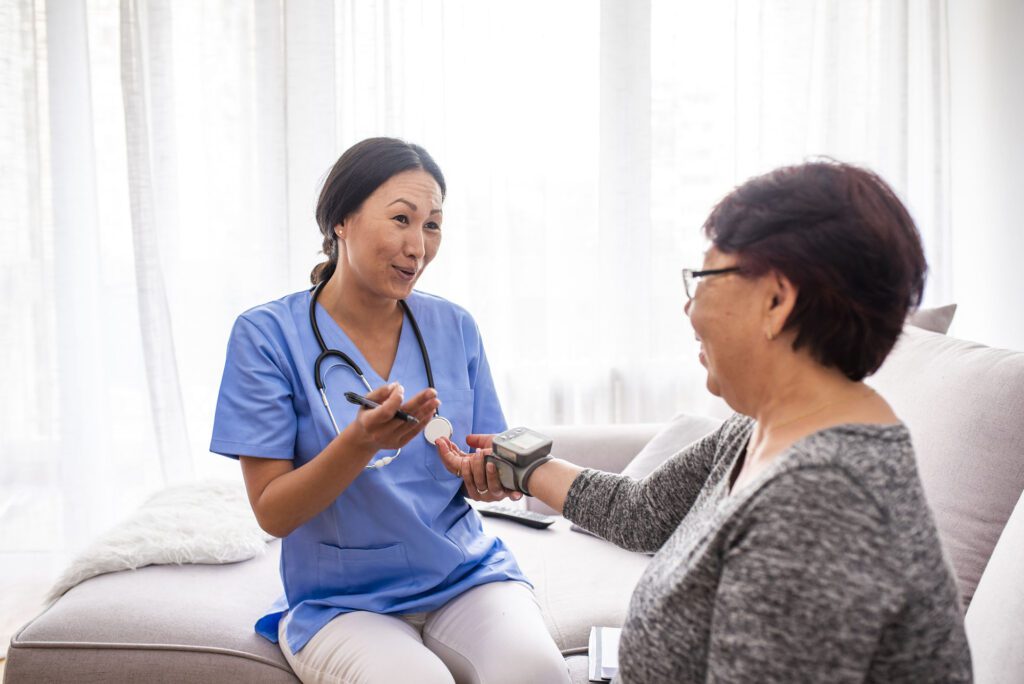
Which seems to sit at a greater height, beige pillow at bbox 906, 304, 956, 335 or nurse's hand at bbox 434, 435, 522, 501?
beige pillow at bbox 906, 304, 956, 335

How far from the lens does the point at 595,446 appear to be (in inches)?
95.2

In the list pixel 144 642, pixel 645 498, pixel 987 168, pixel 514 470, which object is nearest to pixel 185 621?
pixel 144 642

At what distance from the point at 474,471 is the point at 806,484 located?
78 centimetres

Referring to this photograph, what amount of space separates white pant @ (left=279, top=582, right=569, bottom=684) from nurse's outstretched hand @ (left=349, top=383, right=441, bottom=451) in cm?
33

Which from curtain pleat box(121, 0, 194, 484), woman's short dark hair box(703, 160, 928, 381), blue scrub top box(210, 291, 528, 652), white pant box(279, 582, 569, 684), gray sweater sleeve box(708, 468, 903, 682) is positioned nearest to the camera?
gray sweater sleeve box(708, 468, 903, 682)

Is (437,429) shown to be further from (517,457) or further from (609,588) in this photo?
(609,588)

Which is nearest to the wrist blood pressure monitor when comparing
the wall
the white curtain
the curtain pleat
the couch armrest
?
the couch armrest

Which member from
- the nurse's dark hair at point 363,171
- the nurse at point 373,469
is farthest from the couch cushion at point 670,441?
the nurse's dark hair at point 363,171

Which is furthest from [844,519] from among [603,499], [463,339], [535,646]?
[463,339]

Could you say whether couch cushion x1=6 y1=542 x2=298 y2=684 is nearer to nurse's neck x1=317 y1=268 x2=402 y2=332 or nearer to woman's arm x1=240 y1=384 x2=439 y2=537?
woman's arm x1=240 y1=384 x2=439 y2=537

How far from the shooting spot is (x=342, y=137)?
9.70ft

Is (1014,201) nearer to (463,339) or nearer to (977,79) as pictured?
(977,79)

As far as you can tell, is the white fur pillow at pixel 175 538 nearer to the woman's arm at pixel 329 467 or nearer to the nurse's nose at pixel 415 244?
the woman's arm at pixel 329 467

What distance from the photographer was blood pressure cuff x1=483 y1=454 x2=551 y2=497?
1408 millimetres
